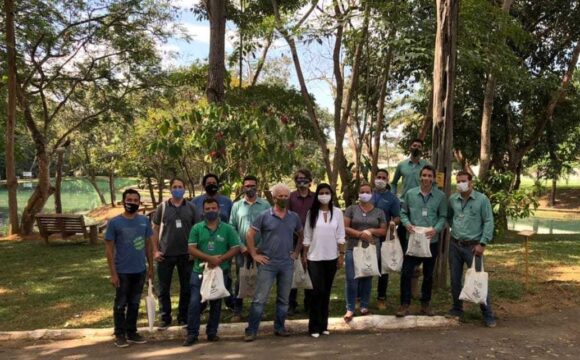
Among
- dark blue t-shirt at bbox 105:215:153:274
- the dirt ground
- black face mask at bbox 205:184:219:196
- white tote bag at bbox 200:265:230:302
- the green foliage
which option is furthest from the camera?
the green foliage

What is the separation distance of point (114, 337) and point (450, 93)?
5158mm

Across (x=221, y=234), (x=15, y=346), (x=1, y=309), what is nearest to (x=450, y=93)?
(x=221, y=234)

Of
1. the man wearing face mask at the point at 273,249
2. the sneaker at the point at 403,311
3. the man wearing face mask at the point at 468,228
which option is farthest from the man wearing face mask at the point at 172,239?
the man wearing face mask at the point at 468,228

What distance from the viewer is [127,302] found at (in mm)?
5359

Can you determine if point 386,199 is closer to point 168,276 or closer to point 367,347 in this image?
point 367,347

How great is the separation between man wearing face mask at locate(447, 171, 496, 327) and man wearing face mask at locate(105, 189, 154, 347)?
3339 millimetres

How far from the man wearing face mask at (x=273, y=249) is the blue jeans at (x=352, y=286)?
73 centimetres

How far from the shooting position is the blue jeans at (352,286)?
5727 mm

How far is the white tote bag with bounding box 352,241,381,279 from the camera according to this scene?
18.5 feet

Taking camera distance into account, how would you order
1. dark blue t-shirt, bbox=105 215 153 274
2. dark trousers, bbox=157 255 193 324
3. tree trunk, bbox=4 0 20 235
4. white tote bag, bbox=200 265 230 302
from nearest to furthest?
white tote bag, bbox=200 265 230 302 < dark blue t-shirt, bbox=105 215 153 274 < dark trousers, bbox=157 255 193 324 < tree trunk, bbox=4 0 20 235

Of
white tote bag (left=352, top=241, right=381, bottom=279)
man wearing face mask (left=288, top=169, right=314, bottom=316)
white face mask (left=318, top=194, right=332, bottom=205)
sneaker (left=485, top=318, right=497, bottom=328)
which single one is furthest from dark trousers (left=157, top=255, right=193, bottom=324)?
sneaker (left=485, top=318, right=497, bottom=328)

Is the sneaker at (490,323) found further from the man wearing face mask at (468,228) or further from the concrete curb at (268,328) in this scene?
the concrete curb at (268,328)

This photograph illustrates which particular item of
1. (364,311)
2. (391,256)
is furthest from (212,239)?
(391,256)

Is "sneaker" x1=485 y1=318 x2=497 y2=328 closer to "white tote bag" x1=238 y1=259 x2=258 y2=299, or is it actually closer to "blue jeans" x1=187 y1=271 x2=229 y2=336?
"white tote bag" x1=238 y1=259 x2=258 y2=299
